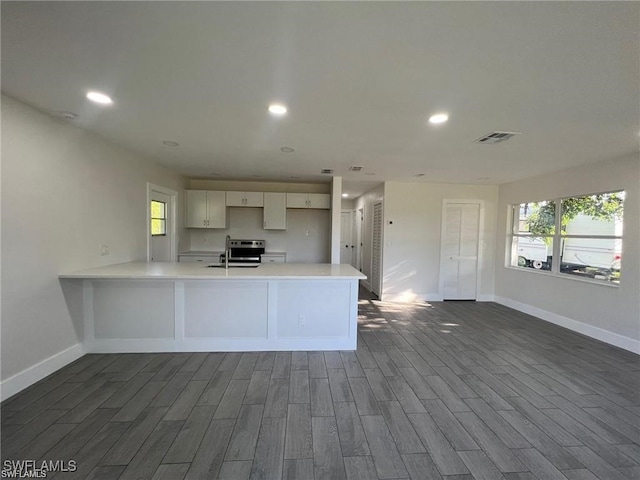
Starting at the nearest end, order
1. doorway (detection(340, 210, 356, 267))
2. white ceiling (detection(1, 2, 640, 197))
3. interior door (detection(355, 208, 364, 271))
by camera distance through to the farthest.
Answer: white ceiling (detection(1, 2, 640, 197)) → interior door (detection(355, 208, 364, 271)) → doorway (detection(340, 210, 356, 267))

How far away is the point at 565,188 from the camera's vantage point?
14.1 feet

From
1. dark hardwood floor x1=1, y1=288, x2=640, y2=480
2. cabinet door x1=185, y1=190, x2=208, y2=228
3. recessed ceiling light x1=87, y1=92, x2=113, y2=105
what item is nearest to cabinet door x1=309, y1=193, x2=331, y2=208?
cabinet door x1=185, y1=190, x2=208, y2=228

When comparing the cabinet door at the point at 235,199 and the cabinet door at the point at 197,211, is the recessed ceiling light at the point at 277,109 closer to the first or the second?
the cabinet door at the point at 235,199

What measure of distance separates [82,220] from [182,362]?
5.97 ft

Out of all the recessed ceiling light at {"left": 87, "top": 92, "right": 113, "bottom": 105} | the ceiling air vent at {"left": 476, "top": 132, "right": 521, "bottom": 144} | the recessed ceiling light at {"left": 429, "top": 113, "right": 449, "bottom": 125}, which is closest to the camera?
the recessed ceiling light at {"left": 87, "top": 92, "right": 113, "bottom": 105}

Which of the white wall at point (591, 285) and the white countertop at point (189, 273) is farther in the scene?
the white wall at point (591, 285)

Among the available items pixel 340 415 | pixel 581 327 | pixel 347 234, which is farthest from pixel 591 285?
pixel 347 234

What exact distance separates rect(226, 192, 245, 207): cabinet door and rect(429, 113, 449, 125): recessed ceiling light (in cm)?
404

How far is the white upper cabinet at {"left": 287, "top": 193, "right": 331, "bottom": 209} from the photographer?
5.66m

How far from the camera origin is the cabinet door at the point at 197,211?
5.52m

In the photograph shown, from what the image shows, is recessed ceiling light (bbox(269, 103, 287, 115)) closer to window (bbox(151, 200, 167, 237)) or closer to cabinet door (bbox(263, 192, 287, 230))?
window (bbox(151, 200, 167, 237))

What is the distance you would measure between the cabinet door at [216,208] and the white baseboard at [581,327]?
591cm

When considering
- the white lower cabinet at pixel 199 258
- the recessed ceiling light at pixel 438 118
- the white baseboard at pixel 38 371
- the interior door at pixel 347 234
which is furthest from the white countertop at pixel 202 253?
the recessed ceiling light at pixel 438 118

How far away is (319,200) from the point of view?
5688mm
